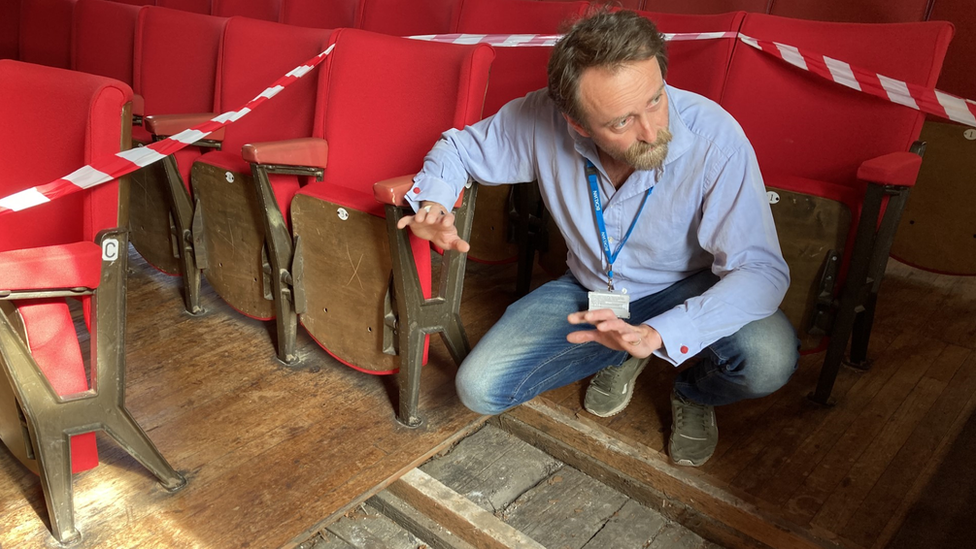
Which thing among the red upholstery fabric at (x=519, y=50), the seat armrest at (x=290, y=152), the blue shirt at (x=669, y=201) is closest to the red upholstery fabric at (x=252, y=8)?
the red upholstery fabric at (x=519, y=50)

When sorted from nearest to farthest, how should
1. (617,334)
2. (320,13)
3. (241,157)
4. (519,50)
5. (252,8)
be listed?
(617,334), (241,157), (519,50), (320,13), (252,8)

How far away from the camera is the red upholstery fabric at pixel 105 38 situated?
6.24ft

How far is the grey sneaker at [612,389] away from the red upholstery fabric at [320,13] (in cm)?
135

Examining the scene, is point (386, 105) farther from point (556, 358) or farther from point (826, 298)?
point (826, 298)

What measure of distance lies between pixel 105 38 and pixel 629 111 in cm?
170

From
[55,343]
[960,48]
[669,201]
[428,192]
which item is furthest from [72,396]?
[960,48]

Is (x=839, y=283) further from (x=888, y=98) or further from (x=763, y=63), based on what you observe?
(x=763, y=63)

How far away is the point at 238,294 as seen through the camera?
1.49m

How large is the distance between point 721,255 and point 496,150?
0.40 m

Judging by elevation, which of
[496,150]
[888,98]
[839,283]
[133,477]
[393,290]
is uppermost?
[888,98]

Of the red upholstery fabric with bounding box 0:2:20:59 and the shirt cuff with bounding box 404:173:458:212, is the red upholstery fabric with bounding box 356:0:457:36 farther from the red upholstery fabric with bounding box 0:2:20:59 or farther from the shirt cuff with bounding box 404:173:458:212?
the red upholstery fabric with bounding box 0:2:20:59

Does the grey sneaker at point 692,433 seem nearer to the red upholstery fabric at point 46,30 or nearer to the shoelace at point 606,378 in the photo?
the shoelace at point 606,378

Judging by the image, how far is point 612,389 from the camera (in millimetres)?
1231

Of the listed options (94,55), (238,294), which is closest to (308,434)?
(238,294)
